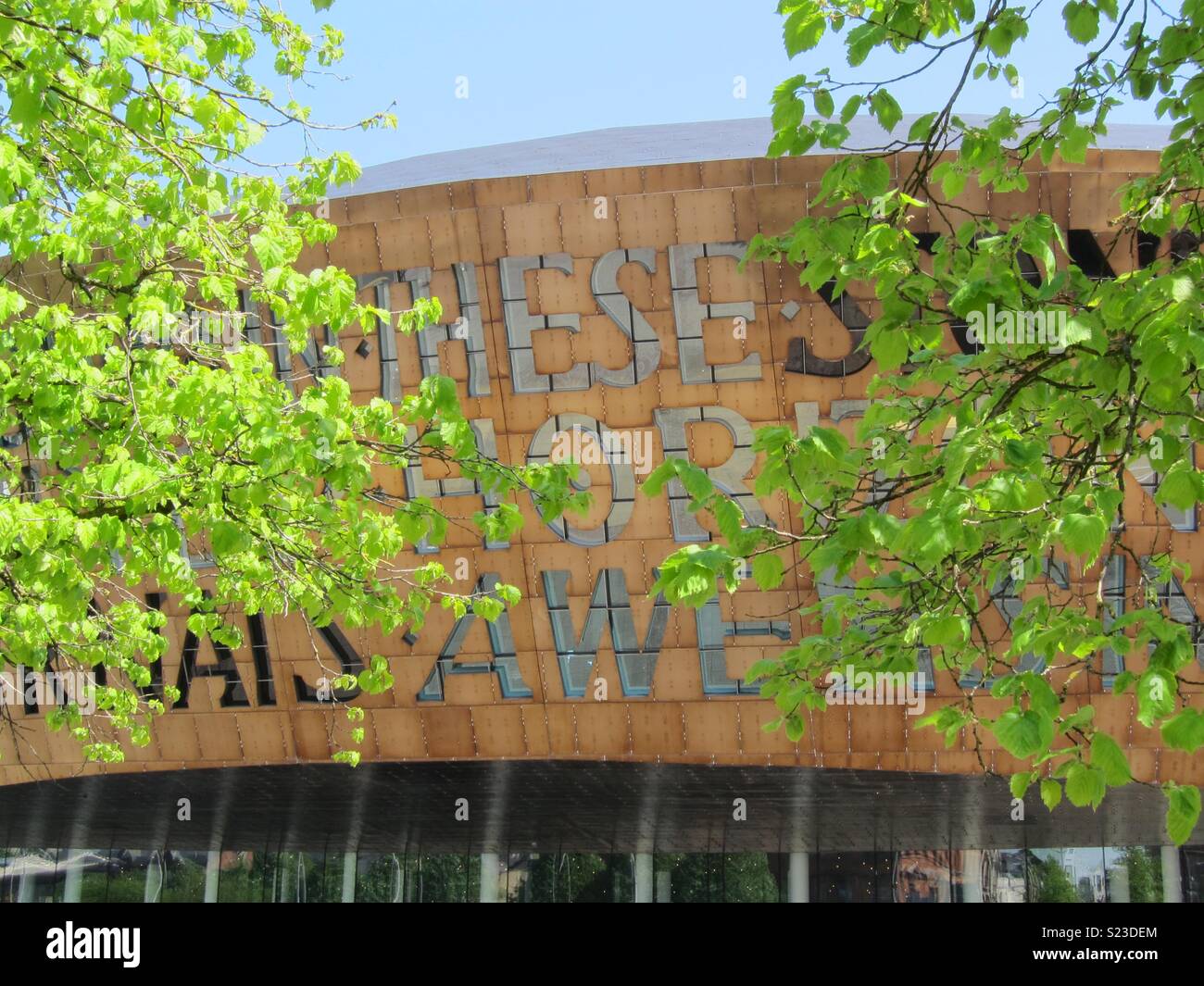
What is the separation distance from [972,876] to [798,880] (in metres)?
3.33

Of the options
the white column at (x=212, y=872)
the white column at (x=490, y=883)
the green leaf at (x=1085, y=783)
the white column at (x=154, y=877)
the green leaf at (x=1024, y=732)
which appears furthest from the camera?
the white column at (x=154, y=877)

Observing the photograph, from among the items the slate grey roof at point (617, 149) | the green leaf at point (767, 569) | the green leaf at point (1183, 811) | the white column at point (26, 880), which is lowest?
the white column at point (26, 880)

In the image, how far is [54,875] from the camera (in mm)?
30031

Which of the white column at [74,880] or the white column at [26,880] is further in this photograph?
the white column at [26,880]

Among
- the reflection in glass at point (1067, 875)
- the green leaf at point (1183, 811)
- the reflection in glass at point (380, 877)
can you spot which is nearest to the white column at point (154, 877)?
the reflection in glass at point (380, 877)

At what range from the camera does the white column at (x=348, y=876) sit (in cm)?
2652

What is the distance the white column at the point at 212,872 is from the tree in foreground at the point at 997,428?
78.4ft

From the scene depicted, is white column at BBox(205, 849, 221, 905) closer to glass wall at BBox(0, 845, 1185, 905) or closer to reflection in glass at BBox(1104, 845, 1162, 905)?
glass wall at BBox(0, 845, 1185, 905)

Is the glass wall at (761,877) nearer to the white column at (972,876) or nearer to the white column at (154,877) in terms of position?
the white column at (972,876)

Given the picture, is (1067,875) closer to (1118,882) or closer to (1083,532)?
(1118,882)

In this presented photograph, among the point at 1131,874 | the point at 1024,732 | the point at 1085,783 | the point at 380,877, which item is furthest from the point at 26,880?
the point at 1024,732

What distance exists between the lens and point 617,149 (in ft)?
64.2

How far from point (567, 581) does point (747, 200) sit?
17.5 ft
